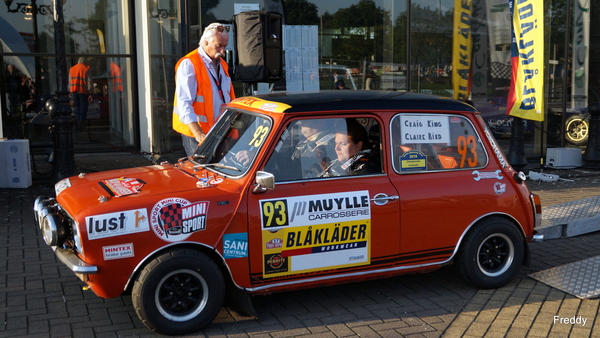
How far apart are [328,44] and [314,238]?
7.32 meters

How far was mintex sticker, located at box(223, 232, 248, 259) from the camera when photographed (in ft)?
14.1

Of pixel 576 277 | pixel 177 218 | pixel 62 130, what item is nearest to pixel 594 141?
pixel 576 277

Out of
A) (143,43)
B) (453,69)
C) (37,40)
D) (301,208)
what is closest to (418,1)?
(453,69)

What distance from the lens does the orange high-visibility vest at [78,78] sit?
12.4 metres

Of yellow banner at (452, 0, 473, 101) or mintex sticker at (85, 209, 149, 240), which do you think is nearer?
mintex sticker at (85, 209, 149, 240)

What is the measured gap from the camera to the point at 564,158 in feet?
38.7

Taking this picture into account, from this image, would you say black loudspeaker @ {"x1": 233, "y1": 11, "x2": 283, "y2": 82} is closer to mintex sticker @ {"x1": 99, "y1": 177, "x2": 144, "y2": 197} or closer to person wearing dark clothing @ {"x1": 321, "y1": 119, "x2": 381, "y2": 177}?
person wearing dark clothing @ {"x1": 321, "y1": 119, "x2": 381, "y2": 177}

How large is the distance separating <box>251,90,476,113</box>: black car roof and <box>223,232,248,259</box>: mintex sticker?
3.32 ft

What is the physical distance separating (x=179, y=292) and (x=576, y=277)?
3581 mm

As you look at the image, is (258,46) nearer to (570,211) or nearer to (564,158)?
(570,211)

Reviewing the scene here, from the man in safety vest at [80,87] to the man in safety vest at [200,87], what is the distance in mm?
6804

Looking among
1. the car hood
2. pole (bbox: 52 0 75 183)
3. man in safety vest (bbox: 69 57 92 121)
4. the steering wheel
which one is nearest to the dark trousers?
man in safety vest (bbox: 69 57 92 121)

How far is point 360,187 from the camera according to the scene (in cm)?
472

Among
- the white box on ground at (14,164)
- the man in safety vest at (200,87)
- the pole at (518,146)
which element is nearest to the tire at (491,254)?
the man in safety vest at (200,87)
